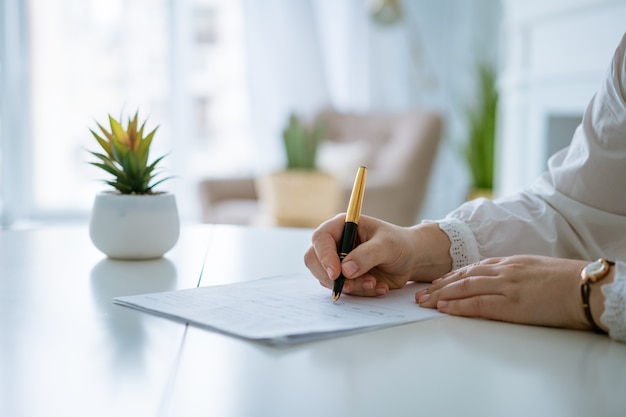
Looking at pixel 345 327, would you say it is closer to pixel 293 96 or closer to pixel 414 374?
pixel 414 374

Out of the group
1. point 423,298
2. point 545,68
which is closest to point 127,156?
point 423,298

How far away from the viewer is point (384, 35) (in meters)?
5.06

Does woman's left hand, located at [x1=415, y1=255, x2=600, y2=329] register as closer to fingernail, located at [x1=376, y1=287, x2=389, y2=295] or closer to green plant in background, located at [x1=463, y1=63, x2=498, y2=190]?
fingernail, located at [x1=376, y1=287, x2=389, y2=295]

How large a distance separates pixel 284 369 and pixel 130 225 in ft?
1.83

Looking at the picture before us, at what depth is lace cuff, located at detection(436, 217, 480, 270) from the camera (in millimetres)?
940

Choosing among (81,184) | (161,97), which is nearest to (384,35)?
(161,97)

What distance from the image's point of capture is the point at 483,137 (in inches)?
173

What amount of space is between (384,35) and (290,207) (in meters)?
2.26

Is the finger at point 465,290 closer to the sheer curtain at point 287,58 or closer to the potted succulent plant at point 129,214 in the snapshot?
the potted succulent plant at point 129,214

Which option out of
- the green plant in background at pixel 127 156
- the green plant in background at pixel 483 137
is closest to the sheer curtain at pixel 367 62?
the green plant in background at pixel 483 137

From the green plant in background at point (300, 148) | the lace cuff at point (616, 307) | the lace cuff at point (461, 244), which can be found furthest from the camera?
the green plant in background at point (300, 148)

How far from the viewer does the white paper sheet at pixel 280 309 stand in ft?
2.25

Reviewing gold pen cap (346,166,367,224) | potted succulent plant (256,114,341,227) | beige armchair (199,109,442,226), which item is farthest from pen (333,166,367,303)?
beige armchair (199,109,442,226)

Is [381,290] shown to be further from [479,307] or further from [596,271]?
[596,271]
